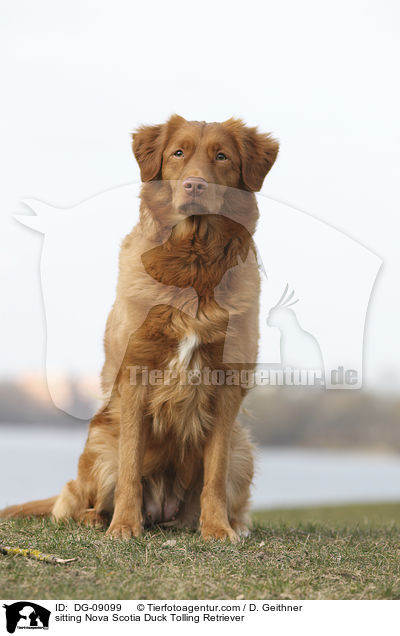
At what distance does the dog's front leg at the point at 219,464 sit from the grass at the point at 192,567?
19cm

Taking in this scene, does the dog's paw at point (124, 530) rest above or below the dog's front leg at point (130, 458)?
below

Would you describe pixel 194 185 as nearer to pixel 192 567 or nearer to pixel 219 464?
pixel 219 464

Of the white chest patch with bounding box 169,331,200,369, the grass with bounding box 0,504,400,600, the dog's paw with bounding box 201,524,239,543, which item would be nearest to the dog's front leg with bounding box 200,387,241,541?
the dog's paw with bounding box 201,524,239,543

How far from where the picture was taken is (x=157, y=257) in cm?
462

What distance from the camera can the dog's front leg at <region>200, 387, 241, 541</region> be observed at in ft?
15.1

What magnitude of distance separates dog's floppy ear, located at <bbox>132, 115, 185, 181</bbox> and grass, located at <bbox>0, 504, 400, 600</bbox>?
2.19 m

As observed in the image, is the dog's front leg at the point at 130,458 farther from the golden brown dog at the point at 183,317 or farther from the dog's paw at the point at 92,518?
the dog's paw at the point at 92,518

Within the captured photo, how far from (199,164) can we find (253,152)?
18.2 inches

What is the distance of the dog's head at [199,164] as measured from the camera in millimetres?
4371
